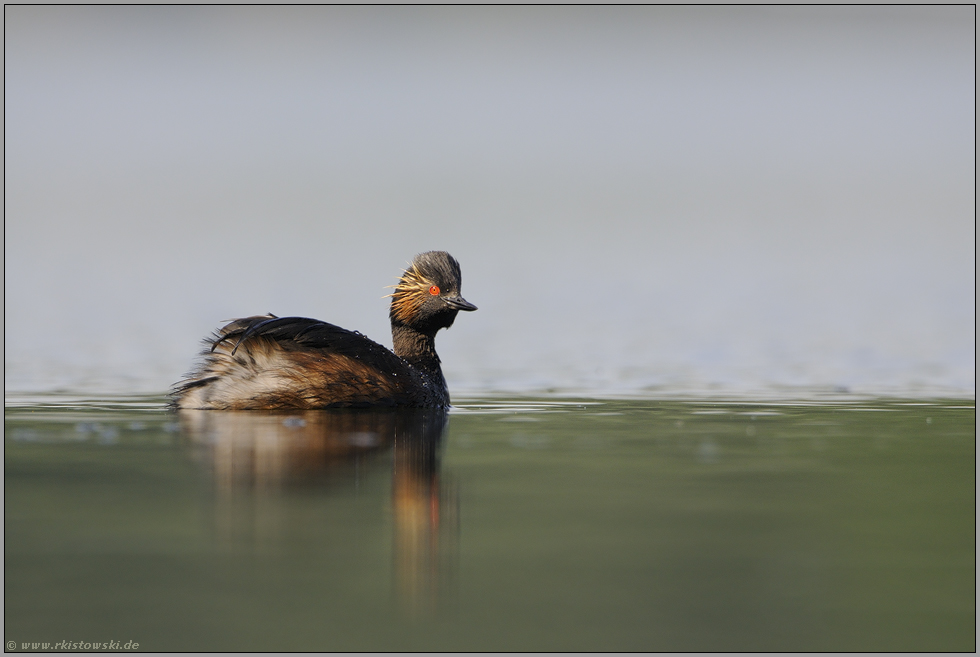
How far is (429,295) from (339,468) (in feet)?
12.9

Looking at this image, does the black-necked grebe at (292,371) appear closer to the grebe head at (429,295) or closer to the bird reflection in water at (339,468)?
the bird reflection in water at (339,468)

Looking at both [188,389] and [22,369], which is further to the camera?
[22,369]

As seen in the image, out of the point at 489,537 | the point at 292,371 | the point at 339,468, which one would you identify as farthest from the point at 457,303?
the point at 489,537

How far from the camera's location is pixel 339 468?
6.73 metres

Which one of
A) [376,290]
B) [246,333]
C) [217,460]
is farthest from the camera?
[376,290]

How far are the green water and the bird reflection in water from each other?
0.9 inches

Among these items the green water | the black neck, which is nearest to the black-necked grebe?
the black neck

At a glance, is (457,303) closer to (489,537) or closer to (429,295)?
(429,295)

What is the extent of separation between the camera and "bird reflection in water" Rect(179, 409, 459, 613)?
498 centimetres

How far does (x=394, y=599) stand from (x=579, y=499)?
178 centimetres

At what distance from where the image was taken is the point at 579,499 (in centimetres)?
600

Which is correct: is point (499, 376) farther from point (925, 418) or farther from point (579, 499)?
point (579, 499)

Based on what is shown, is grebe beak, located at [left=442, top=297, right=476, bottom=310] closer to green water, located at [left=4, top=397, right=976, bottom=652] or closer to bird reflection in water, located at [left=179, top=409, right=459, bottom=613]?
bird reflection in water, located at [left=179, top=409, right=459, bottom=613]

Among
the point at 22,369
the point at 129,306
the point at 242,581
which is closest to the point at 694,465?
the point at 242,581
